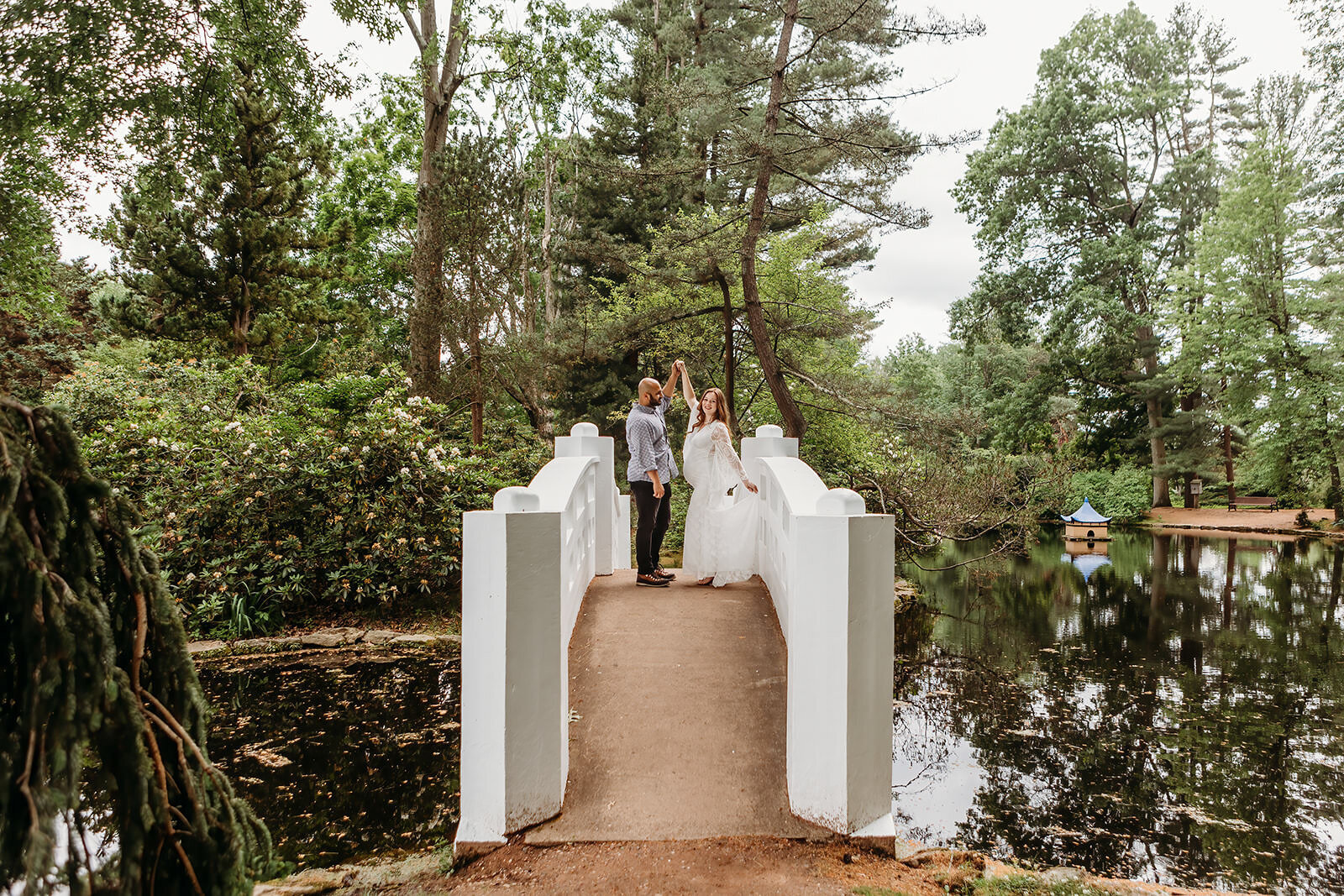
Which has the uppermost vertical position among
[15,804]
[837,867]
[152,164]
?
[152,164]

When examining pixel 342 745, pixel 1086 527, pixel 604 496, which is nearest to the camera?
pixel 342 745

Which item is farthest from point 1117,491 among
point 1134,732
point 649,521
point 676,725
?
point 676,725

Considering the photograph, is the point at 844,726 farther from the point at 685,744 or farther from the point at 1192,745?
the point at 1192,745

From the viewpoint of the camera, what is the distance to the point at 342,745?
5.67 metres

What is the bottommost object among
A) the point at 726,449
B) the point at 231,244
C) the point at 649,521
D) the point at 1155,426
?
the point at 649,521

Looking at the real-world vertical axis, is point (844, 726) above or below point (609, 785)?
above

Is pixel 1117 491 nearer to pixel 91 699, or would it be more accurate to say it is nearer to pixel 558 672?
pixel 558 672

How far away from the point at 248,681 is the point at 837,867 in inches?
237

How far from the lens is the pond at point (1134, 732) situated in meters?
4.71

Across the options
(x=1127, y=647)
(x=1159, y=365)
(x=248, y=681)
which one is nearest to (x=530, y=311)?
(x=248, y=681)

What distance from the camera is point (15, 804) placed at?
132 cm

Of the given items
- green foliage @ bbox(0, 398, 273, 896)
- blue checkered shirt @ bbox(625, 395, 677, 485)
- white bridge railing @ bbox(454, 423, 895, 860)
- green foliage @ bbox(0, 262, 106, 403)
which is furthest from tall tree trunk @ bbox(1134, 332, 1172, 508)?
green foliage @ bbox(0, 262, 106, 403)

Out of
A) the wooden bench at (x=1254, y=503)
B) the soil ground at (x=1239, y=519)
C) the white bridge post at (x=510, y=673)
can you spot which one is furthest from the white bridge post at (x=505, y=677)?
the wooden bench at (x=1254, y=503)

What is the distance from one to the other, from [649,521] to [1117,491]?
2703 cm
